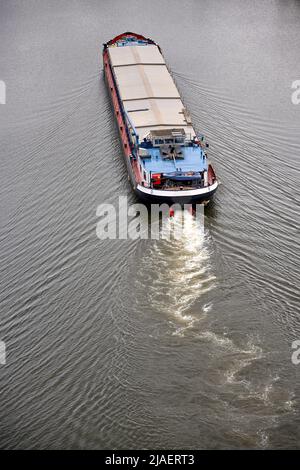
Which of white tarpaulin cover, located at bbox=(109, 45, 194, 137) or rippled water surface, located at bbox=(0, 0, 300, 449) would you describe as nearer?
rippled water surface, located at bbox=(0, 0, 300, 449)

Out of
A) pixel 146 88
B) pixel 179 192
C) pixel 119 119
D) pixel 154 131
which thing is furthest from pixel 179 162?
pixel 146 88

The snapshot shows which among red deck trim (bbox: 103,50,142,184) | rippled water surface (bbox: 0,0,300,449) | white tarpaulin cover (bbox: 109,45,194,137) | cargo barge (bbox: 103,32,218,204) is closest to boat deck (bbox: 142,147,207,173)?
cargo barge (bbox: 103,32,218,204)

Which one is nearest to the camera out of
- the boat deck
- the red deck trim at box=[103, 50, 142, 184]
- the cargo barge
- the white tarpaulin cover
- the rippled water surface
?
the rippled water surface

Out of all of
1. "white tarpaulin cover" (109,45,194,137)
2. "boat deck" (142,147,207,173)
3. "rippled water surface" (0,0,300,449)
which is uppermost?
"white tarpaulin cover" (109,45,194,137)

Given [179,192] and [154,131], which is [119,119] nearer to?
[154,131]

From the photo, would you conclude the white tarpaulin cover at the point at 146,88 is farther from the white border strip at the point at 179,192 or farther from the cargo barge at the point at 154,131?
the white border strip at the point at 179,192

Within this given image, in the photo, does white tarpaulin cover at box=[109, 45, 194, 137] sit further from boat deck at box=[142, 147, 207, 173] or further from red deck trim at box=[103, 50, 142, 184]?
boat deck at box=[142, 147, 207, 173]

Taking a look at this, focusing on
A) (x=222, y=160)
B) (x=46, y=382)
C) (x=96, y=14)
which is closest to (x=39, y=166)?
(x=222, y=160)
